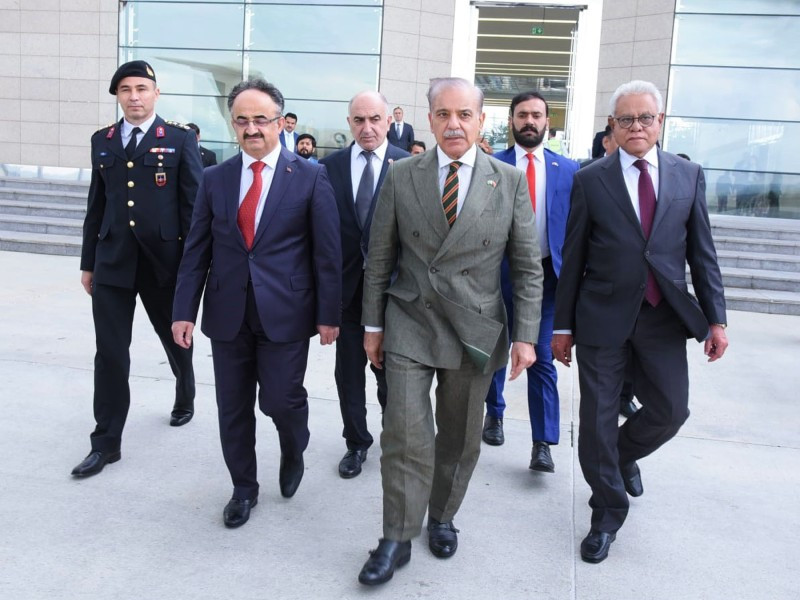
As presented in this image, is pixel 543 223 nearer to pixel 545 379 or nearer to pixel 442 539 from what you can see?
pixel 545 379

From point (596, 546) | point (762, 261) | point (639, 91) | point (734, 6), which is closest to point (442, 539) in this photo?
point (596, 546)

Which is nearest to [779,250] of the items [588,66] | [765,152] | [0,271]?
[765,152]

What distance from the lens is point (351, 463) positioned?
13.1ft

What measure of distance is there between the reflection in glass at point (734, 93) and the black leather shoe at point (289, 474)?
46.2 feet

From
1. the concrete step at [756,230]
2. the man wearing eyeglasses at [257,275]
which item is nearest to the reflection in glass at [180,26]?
the concrete step at [756,230]

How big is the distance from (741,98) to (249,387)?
14770 millimetres

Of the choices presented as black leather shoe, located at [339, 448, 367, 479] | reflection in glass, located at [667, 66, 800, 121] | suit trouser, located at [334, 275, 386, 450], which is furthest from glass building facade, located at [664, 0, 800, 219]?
black leather shoe, located at [339, 448, 367, 479]

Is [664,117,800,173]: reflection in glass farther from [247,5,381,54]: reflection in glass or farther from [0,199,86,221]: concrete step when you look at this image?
[0,199,86,221]: concrete step

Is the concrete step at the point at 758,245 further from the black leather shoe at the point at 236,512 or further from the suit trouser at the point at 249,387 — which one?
the black leather shoe at the point at 236,512

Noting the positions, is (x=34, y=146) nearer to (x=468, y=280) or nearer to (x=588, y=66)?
(x=588, y=66)

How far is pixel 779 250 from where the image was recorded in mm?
11453

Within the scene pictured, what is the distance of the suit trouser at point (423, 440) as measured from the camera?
9.52 feet

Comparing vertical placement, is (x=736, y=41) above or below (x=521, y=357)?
→ above

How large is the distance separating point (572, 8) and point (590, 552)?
48.1 feet
